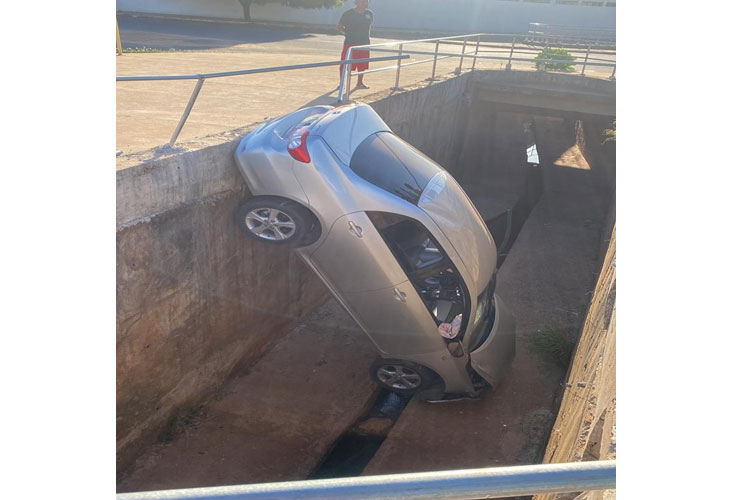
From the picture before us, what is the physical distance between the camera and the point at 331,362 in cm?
779

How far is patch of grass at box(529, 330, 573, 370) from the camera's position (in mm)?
8195

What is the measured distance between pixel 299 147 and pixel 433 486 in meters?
4.59

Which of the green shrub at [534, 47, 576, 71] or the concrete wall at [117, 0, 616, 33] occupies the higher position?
the concrete wall at [117, 0, 616, 33]

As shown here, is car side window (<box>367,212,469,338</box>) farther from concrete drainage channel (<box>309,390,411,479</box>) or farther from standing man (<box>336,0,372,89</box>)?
standing man (<box>336,0,372,89</box>)

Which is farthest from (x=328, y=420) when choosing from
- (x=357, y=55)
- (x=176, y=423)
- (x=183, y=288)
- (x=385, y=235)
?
(x=357, y=55)

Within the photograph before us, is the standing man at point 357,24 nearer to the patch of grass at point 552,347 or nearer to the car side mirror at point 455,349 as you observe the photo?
the patch of grass at point 552,347

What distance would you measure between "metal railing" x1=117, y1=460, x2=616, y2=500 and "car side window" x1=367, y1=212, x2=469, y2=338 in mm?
4511

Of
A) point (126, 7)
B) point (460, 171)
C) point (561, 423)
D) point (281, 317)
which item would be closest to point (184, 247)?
point (281, 317)

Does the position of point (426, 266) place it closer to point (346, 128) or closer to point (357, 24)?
point (346, 128)

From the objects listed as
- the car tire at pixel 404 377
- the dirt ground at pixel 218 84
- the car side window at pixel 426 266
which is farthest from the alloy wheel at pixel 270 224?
the car tire at pixel 404 377

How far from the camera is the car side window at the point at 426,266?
6039mm

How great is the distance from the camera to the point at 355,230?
5.80m

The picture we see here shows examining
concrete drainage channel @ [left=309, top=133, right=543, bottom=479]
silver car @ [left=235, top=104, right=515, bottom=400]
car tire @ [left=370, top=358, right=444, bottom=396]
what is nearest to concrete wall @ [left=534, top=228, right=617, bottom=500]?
silver car @ [left=235, top=104, right=515, bottom=400]

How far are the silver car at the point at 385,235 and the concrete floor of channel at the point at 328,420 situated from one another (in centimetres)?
47
